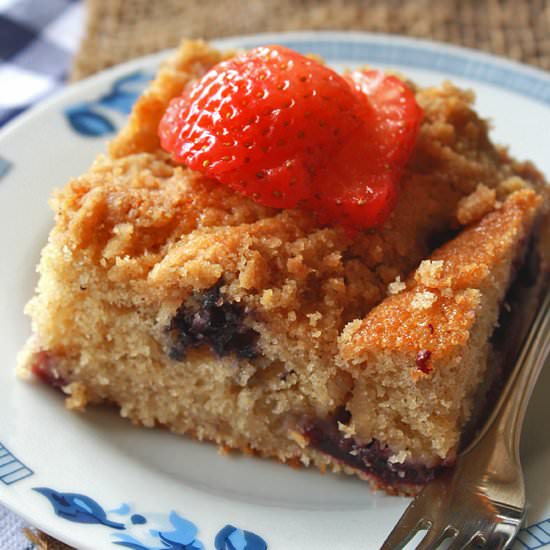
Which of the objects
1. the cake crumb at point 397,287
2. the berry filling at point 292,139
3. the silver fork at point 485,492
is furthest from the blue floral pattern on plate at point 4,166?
the silver fork at point 485,492

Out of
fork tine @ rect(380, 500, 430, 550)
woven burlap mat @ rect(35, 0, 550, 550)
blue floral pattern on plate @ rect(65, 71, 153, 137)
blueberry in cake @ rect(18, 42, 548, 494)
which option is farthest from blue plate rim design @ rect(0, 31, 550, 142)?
fork tine @ rect(380, 500, 430, 550)

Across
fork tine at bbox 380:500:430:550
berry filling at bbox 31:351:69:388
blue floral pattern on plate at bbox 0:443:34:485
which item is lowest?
blue floral pattern on plate at bbox 0:443:34:485

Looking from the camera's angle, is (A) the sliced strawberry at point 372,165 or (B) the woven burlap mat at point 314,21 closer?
(A) the sliced strawberry at point 372,165

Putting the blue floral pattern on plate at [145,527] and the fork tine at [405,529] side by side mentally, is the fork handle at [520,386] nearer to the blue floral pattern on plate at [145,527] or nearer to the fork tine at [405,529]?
the fork tine at [405,529]

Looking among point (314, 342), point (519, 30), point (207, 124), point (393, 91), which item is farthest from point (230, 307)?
point (519, 30)

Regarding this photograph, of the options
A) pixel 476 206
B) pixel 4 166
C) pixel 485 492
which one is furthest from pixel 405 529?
pixel 4 166

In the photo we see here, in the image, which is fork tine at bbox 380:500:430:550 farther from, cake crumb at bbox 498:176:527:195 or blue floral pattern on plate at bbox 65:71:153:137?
blue floral pattern on plate at bbox 65:71:153:137
